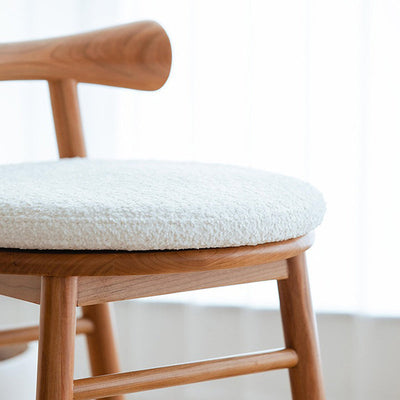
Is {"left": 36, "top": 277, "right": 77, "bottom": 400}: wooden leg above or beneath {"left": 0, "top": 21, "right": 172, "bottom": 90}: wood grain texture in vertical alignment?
beneath

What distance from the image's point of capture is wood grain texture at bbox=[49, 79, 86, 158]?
0.72m

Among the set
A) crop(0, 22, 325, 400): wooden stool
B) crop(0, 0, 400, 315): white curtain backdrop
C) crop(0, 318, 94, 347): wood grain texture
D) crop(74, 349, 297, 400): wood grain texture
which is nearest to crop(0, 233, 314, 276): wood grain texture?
crop(0, 22, 325, 400): wooden stool

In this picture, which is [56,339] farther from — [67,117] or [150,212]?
[67,117]

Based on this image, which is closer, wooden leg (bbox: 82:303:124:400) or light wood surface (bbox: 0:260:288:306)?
light wood surface (bbox: 0:260:288:306)

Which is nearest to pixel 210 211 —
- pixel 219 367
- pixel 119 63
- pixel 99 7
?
pixel 219 367

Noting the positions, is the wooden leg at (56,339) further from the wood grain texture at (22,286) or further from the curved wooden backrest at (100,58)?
the curved wooden backrest at (100,58)

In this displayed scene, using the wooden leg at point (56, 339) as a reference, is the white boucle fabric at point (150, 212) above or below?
above

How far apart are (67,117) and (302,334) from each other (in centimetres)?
39

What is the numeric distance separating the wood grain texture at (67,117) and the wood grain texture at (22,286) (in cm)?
31

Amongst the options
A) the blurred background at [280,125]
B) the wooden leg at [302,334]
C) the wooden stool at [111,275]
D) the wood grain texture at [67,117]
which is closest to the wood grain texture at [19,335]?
the wooden stool at [111,275]

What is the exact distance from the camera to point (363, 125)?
3.45 feet

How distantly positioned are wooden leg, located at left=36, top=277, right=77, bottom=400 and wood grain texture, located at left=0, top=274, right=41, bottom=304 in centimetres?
2

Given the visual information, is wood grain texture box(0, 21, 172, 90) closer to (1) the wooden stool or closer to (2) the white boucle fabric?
(1) the wooden stool

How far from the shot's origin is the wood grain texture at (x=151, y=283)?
414mm
